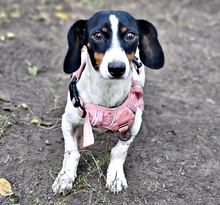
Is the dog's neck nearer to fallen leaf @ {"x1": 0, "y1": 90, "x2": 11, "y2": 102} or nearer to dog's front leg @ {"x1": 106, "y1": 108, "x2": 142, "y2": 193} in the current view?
dog's front leg @ {"x1": 106, "y1": 108, "x2": 142, "y2": 193}

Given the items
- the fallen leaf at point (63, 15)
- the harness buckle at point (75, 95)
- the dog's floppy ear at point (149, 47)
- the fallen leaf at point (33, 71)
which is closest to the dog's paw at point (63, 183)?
the harness buckle at point (75, 95)

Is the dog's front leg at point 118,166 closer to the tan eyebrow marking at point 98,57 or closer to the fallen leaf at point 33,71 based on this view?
the tan eyebrow marking at point 98,57

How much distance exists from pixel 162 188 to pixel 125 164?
35 centimetres

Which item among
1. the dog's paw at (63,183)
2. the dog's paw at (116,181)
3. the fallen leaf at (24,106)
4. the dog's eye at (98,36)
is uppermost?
the dog's eye at (98,36)

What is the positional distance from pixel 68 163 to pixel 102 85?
0.57 meters

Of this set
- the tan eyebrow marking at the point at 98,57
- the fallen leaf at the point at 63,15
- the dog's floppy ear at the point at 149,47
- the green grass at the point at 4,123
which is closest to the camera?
the tan eyebrow marking at the point at 98,57

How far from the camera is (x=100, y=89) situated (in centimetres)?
316

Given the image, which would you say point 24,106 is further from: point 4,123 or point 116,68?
point 116,68

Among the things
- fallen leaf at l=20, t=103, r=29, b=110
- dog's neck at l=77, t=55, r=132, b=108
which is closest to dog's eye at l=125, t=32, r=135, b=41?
dog's neck at l=77, t=55, r=132, b=108

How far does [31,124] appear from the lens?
3781mm

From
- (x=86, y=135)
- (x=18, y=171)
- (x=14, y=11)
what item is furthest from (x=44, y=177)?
(x=14, y=11)

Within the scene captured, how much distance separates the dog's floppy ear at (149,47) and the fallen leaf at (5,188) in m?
1.20

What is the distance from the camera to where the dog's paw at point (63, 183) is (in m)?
3.10

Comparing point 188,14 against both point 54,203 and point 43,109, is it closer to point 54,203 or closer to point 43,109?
point 43,109
